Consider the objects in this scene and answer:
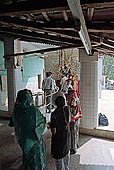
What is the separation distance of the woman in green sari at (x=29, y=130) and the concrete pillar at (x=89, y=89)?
2247 millimetres

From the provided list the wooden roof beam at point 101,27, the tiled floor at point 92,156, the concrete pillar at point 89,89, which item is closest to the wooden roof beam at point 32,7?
the wooden roof beam at point 101,27

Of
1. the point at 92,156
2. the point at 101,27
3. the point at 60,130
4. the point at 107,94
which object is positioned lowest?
the point at 92,156

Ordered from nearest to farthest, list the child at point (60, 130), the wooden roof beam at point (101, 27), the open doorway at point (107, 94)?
1. the wooden roof beam at point (101, 27)
2. the child at point (60, 130)
3. the open doorway at point (107, 94)

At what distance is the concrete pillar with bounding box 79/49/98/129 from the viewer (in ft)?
14.4

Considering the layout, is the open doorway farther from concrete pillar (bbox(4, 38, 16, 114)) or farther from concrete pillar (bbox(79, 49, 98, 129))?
concrete pillar (bbox(4, 38, 16, 114))

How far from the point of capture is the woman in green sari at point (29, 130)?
2.28 metres

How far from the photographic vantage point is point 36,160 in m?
2.38

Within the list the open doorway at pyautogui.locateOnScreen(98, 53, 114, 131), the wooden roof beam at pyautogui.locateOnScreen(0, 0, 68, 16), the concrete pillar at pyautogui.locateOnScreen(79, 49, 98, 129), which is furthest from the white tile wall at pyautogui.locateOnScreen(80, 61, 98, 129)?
the wooden roof beam at pyautogui.locateOnScreen(0, 0, 68, 16)

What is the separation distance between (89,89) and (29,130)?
2491 millimetres

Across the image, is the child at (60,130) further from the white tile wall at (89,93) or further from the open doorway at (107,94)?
the open doorway at (107,94)

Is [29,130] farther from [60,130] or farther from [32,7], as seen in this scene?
[32,7]

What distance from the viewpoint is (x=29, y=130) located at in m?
2.28

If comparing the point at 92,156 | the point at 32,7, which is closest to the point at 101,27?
the point at 32,7

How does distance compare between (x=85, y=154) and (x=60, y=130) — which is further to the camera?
(x=85, y=154)
